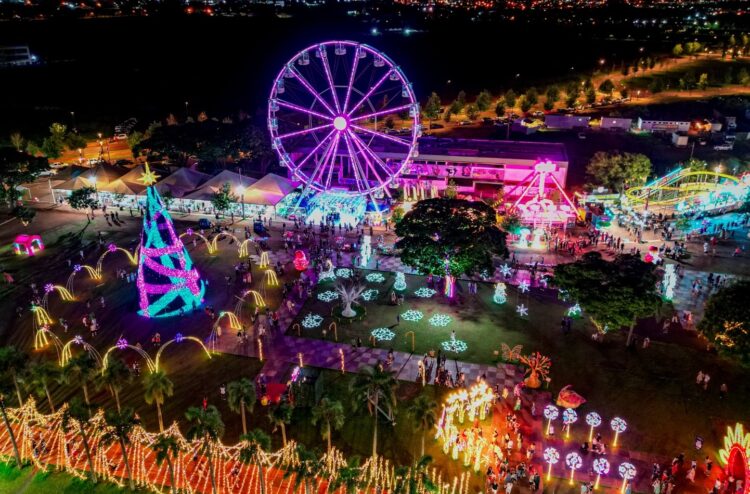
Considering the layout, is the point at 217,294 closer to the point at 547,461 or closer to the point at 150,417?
the point at 150,417

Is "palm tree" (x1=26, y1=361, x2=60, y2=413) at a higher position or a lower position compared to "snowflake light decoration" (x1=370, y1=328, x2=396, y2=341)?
higher

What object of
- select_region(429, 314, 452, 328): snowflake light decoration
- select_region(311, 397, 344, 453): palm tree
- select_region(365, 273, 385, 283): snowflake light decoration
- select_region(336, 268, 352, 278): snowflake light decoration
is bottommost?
select_region(429, 314, 452, 328): snowflake light decoration

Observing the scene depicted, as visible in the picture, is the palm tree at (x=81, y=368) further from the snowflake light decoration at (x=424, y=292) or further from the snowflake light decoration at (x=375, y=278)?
the snowflake light decoration at (x=424, y=292)

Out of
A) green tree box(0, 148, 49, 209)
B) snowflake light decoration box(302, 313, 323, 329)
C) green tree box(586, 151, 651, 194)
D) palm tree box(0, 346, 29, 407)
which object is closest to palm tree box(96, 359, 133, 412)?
palm tree box(0, 346, 29, 407)

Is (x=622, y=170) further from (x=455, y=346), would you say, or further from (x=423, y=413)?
(x=423, y=413)

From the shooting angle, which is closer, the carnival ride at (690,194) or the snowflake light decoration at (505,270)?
the snowflake light decoration at (505,270)

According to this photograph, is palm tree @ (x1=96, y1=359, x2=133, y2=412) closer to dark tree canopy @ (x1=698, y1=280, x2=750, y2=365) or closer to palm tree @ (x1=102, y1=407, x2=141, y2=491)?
palm tree @ (x1=102, y1=407, x2=141, y2=491)

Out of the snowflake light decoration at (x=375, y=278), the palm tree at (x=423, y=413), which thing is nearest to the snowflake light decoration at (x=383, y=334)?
the snowflake light decoration at (x=375, y=278)

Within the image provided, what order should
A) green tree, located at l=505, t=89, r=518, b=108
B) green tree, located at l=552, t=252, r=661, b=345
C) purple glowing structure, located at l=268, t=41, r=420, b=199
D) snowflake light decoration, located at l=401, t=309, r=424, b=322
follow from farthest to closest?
green tree, located at l=505, t=89, r=518, b=108, purple glowing structure, located at l=268, t=41, r=420, b=199, snowflake light decoration, located at l=401, t=309, r=424, b=322, green tree, located at l=552, t=252, r=661, b=345
